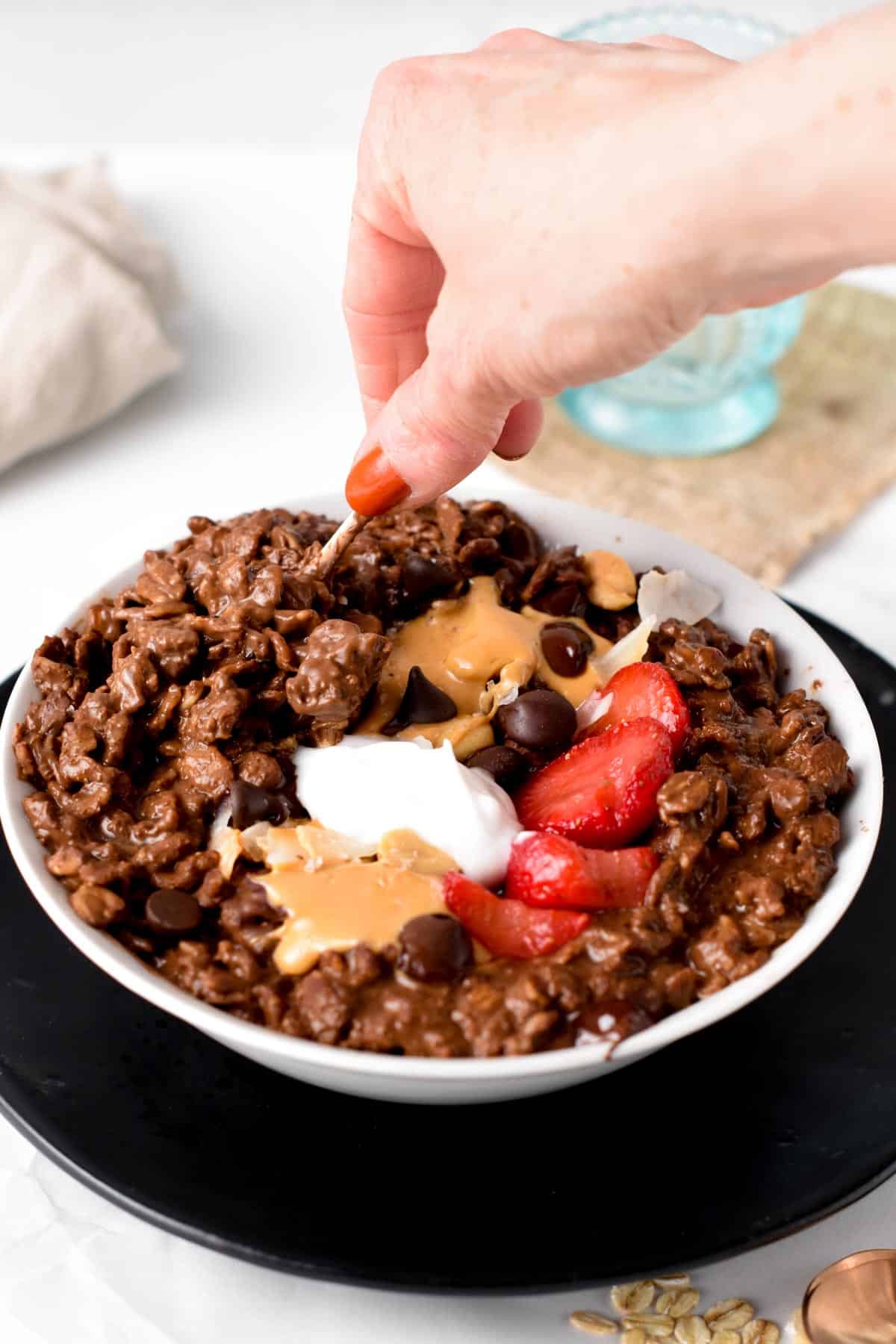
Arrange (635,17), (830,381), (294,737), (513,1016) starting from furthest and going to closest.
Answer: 1. (830,381)
2. (635,17)
3. (294,737)
4. (513,1016)

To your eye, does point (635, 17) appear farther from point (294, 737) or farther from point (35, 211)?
point (294, 737)

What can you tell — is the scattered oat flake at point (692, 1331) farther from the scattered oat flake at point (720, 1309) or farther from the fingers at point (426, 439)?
the fingers at point (426, 439)

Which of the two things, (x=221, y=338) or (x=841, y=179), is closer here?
(x=841, y=179)

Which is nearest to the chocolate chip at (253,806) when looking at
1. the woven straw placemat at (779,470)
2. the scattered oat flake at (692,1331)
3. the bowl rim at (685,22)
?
the scattered oat flake at (692,1331)

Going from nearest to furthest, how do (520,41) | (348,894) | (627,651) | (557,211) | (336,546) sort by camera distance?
(557,211)
(348,894)
(520,41)
(336,546)
(627,651)

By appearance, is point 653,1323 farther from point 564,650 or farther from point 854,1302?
point 564,650

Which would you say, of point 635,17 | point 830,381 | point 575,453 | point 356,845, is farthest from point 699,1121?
point 635,17

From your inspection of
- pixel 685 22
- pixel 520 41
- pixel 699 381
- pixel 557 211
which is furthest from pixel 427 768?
pixel 685 22
